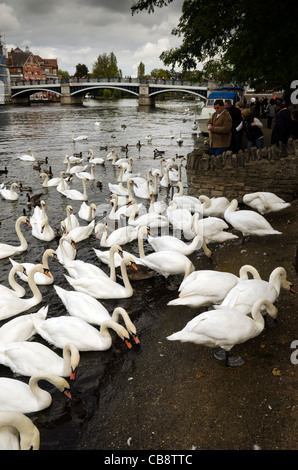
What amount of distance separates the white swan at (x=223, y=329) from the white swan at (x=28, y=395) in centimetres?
140

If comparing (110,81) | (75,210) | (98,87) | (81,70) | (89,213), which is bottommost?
(75,210)

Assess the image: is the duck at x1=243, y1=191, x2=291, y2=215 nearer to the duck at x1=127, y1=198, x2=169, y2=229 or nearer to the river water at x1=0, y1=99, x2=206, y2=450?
the duck at x1=127, y1=198, x2=169, y2=229

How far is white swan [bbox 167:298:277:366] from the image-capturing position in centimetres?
445

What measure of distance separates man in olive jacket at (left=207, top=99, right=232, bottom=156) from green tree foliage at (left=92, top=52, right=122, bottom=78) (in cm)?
12020

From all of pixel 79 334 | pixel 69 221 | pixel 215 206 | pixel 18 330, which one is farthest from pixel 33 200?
pixel 79 334

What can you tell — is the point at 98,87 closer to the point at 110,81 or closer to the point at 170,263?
the point at 110,81

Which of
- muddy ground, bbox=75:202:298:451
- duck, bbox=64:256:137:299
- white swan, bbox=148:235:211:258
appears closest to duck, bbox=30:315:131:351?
muddy ground, bbox=75:202:298:451

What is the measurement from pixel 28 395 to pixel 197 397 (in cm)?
199

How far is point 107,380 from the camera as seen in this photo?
492 cm

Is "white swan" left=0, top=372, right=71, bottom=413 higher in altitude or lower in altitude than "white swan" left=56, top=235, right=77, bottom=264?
lower

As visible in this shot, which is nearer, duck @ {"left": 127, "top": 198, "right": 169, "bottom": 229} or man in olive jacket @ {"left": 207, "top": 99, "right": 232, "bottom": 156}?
duck @ {"left": 127, "top": 198, "right": 169, "bottom": 229}

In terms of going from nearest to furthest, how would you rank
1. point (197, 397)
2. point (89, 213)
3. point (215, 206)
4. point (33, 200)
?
point (197, 397) < point (215, 206) < point (89, 213) < point (33, 200)

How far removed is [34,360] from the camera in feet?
16.2

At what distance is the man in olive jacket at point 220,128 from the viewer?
10.6 meters
